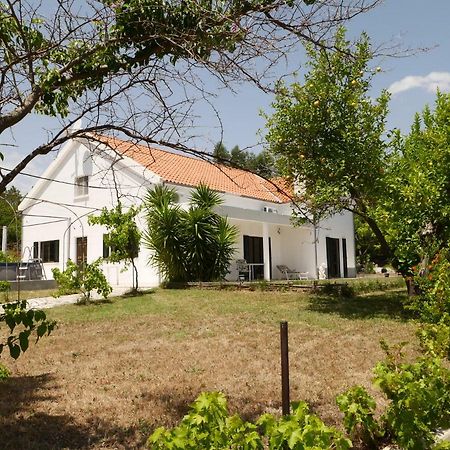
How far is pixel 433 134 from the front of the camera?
12.2m

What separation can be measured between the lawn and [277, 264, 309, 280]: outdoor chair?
1172 centimetres

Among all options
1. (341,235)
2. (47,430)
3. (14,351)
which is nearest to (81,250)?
(341,235)

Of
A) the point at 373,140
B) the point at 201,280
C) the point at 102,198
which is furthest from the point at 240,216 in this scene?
the point at 373,140

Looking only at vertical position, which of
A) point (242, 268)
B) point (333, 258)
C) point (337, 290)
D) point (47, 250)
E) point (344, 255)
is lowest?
point (337, 290)

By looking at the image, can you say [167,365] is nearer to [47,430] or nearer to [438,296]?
[47,430]

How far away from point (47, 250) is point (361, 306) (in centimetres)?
1622

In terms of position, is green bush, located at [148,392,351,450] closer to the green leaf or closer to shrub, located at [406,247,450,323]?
the green leaf

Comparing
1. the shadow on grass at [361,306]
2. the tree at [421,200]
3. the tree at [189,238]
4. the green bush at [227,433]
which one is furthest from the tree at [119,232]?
the green bush at [227,433]

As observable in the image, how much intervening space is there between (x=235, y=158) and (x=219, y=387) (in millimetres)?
3216

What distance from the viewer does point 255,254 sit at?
24.8 meters

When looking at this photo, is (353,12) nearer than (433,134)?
Yes

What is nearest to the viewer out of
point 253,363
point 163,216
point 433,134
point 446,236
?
point 253,363

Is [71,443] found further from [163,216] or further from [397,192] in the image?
[163,216]

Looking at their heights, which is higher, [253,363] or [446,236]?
[446,236]
